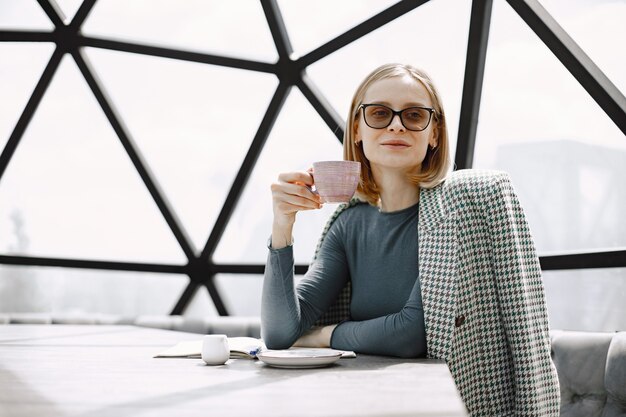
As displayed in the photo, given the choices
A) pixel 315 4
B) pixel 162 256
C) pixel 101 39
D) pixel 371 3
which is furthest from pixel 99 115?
pixel 371 3

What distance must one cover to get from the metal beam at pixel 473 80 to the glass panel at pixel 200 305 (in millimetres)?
2357

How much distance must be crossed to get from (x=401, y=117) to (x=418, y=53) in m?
2.33

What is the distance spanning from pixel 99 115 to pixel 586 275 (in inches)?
159

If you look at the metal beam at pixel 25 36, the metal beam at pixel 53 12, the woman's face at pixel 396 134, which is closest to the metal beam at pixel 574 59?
the woman's face at pixel 396 134

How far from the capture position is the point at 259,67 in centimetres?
517

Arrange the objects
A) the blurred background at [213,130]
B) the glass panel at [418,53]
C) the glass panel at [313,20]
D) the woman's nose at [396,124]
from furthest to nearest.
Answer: the glass panel at [313,20] → the glass panel at [418,53] → the blurred background at [213,130] → the woman's nose at [396,124]

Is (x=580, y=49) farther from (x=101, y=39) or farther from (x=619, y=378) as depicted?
(x=101, y=39)

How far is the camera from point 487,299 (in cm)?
237

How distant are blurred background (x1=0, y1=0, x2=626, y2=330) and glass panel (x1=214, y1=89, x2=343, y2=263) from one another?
0.01 m

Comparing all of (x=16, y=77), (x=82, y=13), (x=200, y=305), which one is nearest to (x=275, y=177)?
(x=200, y=305)

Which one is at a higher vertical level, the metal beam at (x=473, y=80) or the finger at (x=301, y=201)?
the metal beam at (x=473, y=80)

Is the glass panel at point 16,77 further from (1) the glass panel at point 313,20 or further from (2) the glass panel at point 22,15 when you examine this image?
(1) the glass panel at point 313,20

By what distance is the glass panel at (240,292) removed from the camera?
5504 mm

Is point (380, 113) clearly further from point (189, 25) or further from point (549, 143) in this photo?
point (189, 25)
